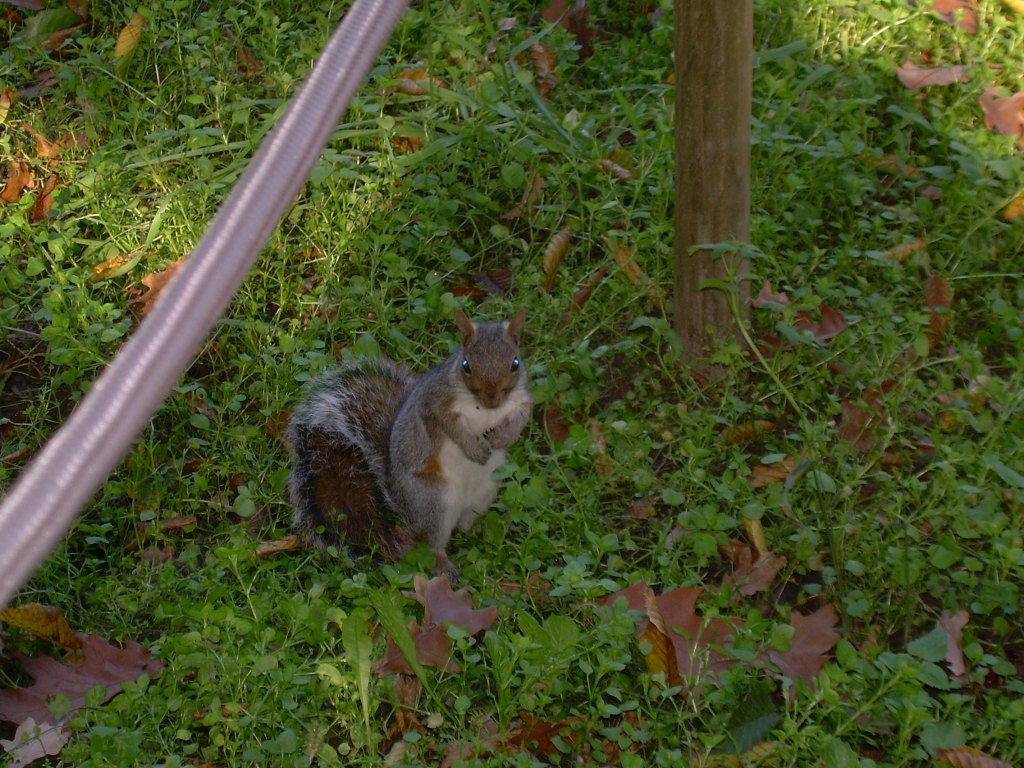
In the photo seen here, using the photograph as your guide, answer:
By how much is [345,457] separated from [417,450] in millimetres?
198

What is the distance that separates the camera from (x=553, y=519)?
301 cm

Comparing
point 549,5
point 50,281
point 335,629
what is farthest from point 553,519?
point 549,5

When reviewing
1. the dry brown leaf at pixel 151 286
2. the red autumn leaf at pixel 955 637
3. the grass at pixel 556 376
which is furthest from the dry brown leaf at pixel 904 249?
the dry brown leaf at pixel 151 286

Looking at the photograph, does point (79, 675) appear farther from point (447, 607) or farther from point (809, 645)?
point (809, 645)

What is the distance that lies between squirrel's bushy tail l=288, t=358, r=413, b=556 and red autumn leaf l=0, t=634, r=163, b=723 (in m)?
0.57

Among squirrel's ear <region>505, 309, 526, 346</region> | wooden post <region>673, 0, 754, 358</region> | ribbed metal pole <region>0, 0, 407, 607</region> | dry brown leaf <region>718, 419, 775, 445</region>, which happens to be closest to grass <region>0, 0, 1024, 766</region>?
dry brown leaf <region>718, 419, 775, 445</region>

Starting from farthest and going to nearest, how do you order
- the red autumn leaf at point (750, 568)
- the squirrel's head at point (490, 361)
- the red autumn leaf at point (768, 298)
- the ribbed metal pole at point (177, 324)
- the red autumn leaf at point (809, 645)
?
the red autumn leaf at point (768, 298)
the squirrel's head at point (490, 361)
the red autumn leaf at point (750, 568)
the red autumn leaf at point (809, 645)
the ribbed metal pole at point (177, 324)

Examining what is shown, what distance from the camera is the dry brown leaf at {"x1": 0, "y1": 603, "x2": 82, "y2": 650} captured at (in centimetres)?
264

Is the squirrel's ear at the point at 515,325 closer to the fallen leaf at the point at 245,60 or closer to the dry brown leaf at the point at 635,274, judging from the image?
the dry brown leaf at the point at 635,274

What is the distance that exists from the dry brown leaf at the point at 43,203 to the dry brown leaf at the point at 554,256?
5.45 feet

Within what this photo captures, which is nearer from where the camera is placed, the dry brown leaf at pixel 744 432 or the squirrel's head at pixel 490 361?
the squirrel's head at pixel 490 361

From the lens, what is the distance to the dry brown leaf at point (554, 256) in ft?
12.1

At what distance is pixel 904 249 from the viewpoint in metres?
3.67

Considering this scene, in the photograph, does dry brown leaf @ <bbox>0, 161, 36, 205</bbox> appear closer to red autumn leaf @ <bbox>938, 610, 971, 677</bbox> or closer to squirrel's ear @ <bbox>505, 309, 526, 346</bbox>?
squirrel's ear @ <bbox>505, 309, 526, 346</bbox>
